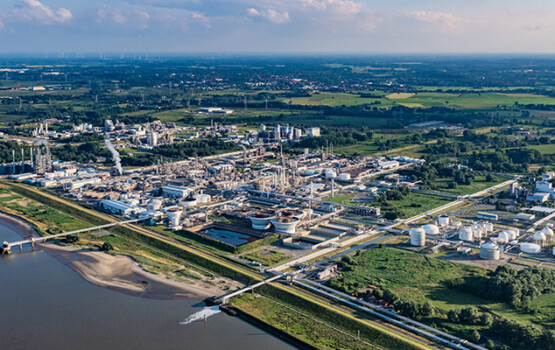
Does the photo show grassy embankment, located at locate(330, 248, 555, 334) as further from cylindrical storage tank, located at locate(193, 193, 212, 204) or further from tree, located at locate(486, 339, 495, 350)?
cylindrical storage tank, located at locate(193, 193, 212, 204)

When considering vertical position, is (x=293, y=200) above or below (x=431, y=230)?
below

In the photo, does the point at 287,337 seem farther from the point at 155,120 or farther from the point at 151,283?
the point at 155,120

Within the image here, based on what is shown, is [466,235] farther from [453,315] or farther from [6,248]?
[6,248]

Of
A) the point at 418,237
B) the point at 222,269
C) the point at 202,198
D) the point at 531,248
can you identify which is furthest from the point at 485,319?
the point at 202,198

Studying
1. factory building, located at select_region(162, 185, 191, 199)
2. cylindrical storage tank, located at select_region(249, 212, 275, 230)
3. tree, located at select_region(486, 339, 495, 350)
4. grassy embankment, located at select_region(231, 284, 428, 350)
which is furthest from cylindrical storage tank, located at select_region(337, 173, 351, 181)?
tree, located at select_region(486, 339, 495, 350)

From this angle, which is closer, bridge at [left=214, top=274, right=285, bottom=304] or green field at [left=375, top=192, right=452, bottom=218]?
bridge at [left=214, top=274, right=285, bottom=304]

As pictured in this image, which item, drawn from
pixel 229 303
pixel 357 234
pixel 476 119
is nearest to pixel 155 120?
pixel 476 119
